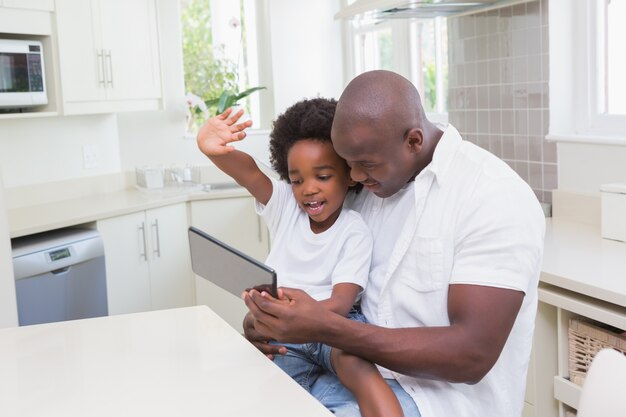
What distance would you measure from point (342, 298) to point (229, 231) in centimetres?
262

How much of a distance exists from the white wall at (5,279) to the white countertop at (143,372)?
131 cm

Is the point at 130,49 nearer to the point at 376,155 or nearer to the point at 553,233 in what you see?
the point at 553,233

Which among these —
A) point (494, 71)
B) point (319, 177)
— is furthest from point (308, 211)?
point (494, 71)

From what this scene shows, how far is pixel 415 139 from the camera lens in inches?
59.4

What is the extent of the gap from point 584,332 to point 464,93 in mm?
1551

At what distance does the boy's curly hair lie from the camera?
5.84 feet

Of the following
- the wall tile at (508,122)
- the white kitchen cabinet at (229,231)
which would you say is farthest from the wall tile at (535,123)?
the white kitchen cabinet at (229,231)

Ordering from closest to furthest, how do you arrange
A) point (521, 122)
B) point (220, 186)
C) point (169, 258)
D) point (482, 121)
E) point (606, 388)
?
1. point (606, 388)
2. point (521, 122)
3. point (482, 121)
4. point (169, 258)
5. point (220, 186)

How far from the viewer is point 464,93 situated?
350cm

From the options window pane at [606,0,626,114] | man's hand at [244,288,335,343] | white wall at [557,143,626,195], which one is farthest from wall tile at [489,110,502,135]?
man's hand at [244,288,335,343]

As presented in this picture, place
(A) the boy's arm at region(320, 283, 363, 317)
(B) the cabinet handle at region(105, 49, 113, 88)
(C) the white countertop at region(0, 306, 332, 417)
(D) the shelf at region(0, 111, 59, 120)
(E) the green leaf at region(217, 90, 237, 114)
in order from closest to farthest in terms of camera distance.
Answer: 1. (C) the white countertop at region(0, 306, 332, 417)
2. (A) the boy's arm at region(320, 283, 363, 317)
3. (D) the shelf at region(0, 111, 59, 120)
4. (B) the cabinet handle at region(105, 49, 113, 88)
5. (E) the green leaf at region(217, 90, 237, 114)

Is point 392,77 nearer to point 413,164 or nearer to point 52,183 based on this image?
point 413,164

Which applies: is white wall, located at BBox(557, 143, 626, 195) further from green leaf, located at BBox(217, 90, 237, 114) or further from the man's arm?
green leaf, located at BBox(217, 90, 237, 114)

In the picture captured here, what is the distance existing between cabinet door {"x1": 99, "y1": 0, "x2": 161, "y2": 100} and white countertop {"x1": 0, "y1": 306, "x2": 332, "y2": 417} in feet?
8.27
